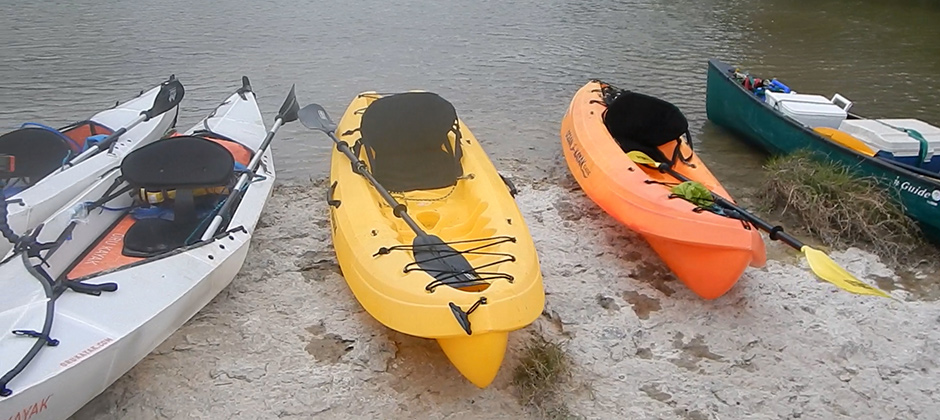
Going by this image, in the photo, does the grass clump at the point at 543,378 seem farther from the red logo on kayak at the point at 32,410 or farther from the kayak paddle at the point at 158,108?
the kayak paddle at the point at 158,108

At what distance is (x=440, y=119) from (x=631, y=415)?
90.9 inches

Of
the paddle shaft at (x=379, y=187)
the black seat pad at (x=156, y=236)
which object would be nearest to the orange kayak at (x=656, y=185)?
the paddle shaft at (x=379, y=187)

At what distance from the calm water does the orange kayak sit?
2.23 feet

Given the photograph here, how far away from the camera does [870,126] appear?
17.0 feet

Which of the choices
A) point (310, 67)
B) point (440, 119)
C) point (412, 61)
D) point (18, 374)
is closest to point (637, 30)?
point (412, 61)

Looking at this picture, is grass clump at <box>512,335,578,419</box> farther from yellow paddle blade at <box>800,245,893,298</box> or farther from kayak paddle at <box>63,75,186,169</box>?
kayak paddle at <box>63,75,186,169</box>

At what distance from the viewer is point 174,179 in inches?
145

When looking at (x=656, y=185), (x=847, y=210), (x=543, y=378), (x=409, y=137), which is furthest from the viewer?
(x=409, y=137)

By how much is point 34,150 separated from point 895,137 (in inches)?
234

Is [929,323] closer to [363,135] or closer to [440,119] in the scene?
[440,119]

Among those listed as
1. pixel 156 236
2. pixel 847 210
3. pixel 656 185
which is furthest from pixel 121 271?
pixel 847 210

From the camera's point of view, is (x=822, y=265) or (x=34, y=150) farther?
(x=34, y=150)

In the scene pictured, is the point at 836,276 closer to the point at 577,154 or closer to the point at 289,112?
the point at 577,154

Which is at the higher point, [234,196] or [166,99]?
[166,99]
